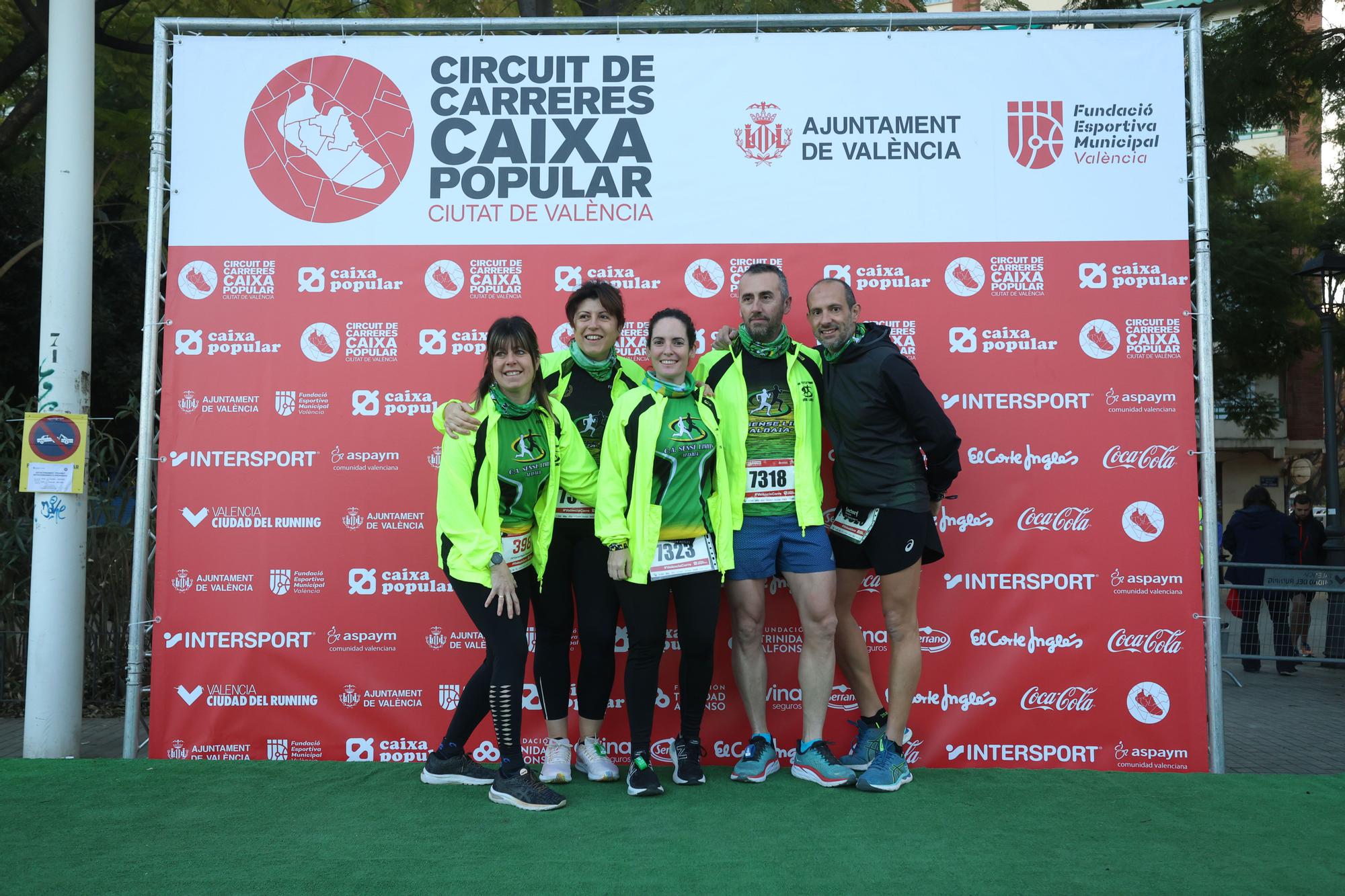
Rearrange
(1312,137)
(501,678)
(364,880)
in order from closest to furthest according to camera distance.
Result: (364,880)
(501,678)
(1312,137)

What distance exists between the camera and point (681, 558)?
407 cm

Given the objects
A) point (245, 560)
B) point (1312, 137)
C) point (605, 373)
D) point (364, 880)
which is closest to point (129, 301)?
point (245, 560)

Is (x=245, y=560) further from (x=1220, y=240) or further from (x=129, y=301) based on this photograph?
(x=1220, y=240)

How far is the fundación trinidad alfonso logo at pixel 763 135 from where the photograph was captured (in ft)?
16.0

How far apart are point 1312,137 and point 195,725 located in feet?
43.3

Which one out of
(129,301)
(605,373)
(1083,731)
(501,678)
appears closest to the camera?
(501,678)

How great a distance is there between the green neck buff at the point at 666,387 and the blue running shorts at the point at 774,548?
642 millimetres

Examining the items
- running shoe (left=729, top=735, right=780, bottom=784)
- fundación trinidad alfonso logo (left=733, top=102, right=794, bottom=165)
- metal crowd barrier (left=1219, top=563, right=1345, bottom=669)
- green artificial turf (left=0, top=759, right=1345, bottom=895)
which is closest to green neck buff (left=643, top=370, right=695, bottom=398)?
fundación trinidad alfonso logo (left=733, top=102, right=794, bottom=165)

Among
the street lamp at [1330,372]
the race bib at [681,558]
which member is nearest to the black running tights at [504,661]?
the race bib at [681,558]

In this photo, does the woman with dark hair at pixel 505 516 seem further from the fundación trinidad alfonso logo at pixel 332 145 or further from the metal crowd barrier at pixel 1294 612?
the metal crowd barrier at pixel 1294 612

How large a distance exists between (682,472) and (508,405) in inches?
29.7

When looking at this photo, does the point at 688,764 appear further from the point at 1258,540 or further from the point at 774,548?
the point at 1258,540

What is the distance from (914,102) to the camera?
489 centimetres

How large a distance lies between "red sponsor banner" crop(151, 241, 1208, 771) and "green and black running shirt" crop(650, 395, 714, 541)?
0.85m
